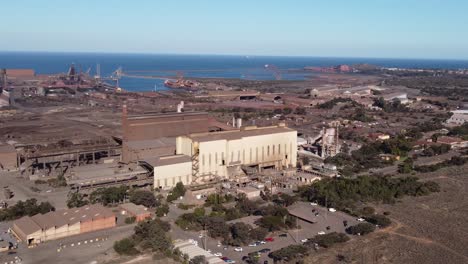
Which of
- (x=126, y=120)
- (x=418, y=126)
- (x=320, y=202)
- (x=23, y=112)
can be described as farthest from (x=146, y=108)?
(x=320, y=202)

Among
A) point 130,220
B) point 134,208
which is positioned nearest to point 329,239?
point 130,220

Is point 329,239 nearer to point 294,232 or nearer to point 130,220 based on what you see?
point 294,232

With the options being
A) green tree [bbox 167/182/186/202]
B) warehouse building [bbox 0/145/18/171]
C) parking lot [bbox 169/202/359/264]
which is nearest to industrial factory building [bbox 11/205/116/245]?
parking lot [bbox 169/202/359/264]

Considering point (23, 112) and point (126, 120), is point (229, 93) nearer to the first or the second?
point (23, 112)

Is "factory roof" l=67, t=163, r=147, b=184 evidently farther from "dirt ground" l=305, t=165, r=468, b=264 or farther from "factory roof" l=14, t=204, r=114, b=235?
"dirt ground" l=305, t=165, r=468, b=264

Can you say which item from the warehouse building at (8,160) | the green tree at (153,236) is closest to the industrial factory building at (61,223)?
the green tree at (153,236)
